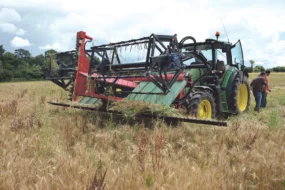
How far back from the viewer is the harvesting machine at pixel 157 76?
17.8ft

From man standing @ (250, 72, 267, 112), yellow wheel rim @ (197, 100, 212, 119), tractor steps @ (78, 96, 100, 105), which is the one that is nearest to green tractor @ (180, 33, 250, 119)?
yellow wheel rim @ (197, 100, 212, 119)

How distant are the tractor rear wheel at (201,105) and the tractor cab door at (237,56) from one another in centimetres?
262

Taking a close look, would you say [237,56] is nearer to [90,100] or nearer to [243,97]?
[243,97]

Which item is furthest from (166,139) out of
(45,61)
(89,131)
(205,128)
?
(45,61)

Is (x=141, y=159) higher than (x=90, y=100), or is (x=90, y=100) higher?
(x=90, y=100)

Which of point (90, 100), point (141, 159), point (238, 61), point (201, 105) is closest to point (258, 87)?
point (238, 61)

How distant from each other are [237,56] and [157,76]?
4.62 meters

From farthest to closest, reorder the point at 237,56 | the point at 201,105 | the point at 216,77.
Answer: the point at 237,56, the point at 216,77, the point at 201,105

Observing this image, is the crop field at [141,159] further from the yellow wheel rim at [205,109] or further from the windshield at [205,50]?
the windshield at [205,50]

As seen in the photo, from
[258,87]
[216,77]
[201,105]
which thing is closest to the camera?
[201,105]

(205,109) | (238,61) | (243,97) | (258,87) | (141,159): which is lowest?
(141,159)

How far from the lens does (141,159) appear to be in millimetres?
3043

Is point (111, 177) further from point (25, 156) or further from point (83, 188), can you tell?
point (25, 156)

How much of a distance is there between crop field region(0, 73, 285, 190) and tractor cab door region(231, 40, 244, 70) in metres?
3.61
